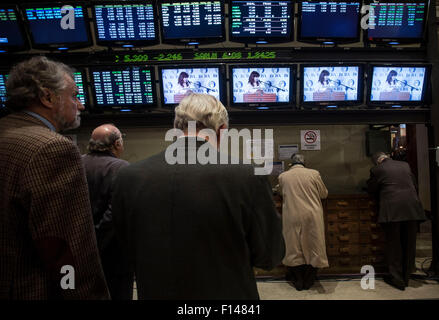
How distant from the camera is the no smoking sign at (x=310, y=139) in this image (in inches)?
193

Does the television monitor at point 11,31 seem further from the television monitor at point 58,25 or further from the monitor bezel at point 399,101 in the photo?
the monitor bezel at point 399,101

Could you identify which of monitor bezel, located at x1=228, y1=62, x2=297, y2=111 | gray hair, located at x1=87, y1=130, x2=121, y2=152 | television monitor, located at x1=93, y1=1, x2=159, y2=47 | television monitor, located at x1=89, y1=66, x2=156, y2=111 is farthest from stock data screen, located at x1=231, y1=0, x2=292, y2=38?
gray hair, located at x1=87, y1=130, x2=121, y2=152

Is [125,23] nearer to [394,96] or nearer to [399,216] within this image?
[394,96]

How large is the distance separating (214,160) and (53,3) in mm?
3066

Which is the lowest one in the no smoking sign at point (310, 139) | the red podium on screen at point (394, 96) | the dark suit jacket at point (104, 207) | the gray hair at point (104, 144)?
the no smoking sign at point (310, 139)

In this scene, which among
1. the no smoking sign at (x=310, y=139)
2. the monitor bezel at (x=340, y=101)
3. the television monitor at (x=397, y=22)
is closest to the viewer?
the television monitor at (x=397, y=22)

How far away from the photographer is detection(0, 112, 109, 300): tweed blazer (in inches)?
41.9

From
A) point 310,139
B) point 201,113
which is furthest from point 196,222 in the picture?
point 310,139

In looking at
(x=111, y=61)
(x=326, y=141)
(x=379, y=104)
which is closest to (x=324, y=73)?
(x=379, y=104)

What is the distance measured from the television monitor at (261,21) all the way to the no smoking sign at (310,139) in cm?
206

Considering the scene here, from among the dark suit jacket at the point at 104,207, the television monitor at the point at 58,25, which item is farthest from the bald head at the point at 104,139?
the television monitor at the point at 58,25
